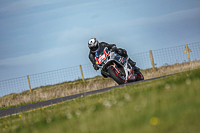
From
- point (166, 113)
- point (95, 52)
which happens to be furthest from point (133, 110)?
point (95, 52)

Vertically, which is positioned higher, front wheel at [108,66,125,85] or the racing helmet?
the racing helmet

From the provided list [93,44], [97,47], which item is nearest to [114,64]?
[97,47]

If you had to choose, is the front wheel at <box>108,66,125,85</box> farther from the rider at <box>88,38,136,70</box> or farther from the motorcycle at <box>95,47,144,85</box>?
the rider at <box>88,38,136,70</box>

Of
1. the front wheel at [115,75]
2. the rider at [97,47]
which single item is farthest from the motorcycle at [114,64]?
the rider at [97,47]

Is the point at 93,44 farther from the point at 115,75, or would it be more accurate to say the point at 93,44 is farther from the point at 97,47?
the point at 115,75

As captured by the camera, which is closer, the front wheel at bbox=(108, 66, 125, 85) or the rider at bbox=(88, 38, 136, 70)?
the front wheel at bbox=(108, 66, 125, 85)

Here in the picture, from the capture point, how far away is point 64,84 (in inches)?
822

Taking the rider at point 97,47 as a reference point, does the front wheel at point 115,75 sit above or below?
below

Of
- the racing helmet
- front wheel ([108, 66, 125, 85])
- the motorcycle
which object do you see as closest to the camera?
front wheel ([108, 66, 125, 85])

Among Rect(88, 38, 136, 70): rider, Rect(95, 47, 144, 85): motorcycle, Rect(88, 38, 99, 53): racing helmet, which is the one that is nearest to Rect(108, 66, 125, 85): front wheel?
Rect(95, 47, 144, 85): motorcycle

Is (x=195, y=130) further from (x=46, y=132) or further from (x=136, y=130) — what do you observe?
(x=46, y=132)

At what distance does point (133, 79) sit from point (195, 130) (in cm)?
1073

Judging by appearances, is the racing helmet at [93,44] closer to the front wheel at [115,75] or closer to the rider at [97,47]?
the rider at [97,47]

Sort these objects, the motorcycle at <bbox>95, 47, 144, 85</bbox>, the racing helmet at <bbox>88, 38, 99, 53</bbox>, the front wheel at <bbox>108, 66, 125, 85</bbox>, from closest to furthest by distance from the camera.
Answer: the front wheel at <bbox>108, 66, 125, 85</bbox>
the motorcycle at <bbox>95, 47, 144, 85</bbox>
the racing helmet at <bbox>88, 38, 99, 53</bbox>
